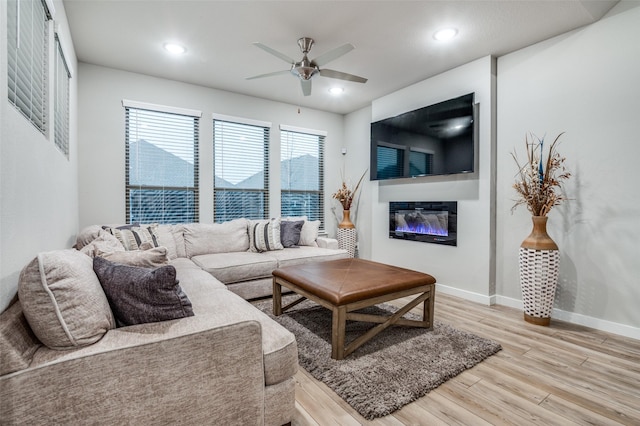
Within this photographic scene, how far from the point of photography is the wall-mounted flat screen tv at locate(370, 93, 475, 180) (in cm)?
363

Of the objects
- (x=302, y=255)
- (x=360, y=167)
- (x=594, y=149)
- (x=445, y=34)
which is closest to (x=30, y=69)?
(x=302, y=255)

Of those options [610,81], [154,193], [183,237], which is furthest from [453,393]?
[154,193]

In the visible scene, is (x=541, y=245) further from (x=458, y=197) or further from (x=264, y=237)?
(x=264, y=237)

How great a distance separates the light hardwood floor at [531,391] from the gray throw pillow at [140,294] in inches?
35.8

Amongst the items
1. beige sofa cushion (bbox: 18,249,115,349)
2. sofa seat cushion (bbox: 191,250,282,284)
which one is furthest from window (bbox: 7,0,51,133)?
sofa seat cushion (bbox: 191,250,282,284)

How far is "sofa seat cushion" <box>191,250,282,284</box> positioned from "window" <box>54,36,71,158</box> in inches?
63.3

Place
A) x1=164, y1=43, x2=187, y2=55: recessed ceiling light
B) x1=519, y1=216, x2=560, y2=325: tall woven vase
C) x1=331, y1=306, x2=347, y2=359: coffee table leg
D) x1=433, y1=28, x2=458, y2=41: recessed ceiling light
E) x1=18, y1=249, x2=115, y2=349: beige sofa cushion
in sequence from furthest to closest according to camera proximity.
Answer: x1=164, y1=43, x2=187, y2=55: recessed ceiling light, x1=433, y1=28, x2=458, y2=41: recessed ceiling light, x1=519, y1=216, x2=560, y2=325: tall woven vase, x1=331, y1=306, x2=347, y2=359: coffee table leg, x1=18, y1=249, x2=115, y2=349: beige sofa cushion

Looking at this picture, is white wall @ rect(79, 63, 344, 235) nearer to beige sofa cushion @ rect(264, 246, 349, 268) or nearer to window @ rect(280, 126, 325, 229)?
window @ rect(280, 126, 325, 229)

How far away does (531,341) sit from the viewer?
2512mm

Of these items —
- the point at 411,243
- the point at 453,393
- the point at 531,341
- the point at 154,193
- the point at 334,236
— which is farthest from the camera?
the point at 334,236

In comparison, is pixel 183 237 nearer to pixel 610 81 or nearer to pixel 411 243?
pixel 411 243

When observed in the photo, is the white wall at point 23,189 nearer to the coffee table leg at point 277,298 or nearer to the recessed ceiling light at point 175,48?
the recessed ceiling light at point 175,48

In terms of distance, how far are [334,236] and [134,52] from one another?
4.00m

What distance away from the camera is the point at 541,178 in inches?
114
